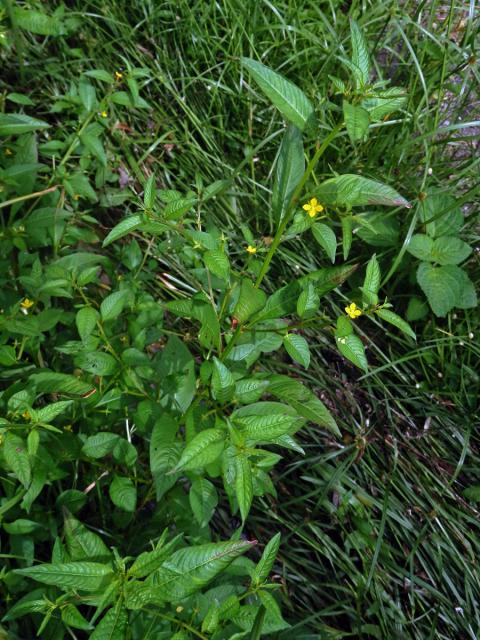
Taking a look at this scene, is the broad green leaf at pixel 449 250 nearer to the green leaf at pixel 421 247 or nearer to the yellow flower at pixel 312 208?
the green leaf at pixel 421 247

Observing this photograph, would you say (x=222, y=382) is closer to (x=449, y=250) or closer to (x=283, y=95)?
(x=283, y=95)

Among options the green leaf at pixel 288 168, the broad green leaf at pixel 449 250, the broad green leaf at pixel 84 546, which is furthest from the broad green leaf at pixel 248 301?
the broad green leaf at pixel 449 250

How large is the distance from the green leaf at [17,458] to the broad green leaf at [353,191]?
0.71 meters

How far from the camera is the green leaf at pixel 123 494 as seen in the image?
123 cm

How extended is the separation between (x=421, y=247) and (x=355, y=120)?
106cm

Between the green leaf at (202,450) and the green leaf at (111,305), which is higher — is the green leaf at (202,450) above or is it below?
above

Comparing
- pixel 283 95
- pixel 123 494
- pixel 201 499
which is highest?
pixel 283 95

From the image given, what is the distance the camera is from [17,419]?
122 cm

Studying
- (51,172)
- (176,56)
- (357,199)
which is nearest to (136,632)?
(357,199)

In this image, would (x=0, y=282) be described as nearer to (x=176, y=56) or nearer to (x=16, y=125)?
(x=16, y=125)

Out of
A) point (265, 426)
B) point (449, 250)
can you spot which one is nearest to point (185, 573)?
point (265, 426)

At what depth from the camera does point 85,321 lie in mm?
1227

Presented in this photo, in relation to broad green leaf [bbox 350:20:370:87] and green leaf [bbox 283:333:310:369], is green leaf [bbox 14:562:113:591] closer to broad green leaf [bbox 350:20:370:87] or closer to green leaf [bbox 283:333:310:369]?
green leaf [bbox 283:333:310:369]

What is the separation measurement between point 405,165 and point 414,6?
30.5 inches
